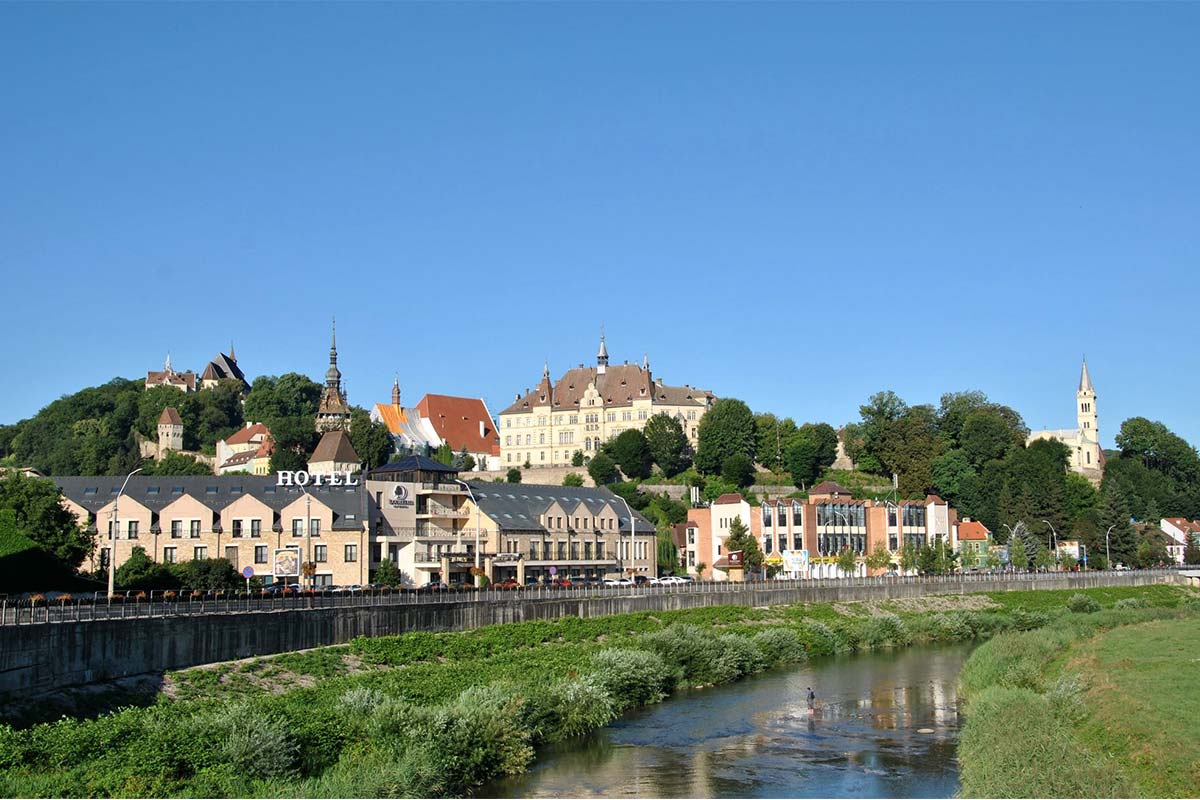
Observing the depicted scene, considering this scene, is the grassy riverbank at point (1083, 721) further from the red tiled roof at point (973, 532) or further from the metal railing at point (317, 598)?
the red tiled roof at point (973, 532)

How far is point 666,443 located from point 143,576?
9316 centimetres

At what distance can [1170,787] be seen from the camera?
1168 inches

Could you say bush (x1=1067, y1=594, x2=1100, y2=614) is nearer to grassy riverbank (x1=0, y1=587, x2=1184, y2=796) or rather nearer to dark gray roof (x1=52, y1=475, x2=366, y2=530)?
grassy riverbank (x1=0, y1=587, x2=1184, y2=796)

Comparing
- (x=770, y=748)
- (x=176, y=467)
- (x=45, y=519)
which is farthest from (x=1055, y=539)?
(x=45, y=519)

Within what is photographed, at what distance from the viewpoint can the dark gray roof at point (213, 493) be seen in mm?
83938

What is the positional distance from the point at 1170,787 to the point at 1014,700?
970cm

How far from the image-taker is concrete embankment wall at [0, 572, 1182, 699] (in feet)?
124

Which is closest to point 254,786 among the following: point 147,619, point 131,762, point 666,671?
point 131,762

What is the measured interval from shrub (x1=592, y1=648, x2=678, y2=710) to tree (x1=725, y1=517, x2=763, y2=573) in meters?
53.5

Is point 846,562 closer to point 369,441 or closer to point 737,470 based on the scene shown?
point 737,470

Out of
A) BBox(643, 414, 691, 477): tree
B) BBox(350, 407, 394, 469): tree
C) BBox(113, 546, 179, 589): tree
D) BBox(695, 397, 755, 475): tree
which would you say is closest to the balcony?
BBox(113, 546, 179, 589): tree

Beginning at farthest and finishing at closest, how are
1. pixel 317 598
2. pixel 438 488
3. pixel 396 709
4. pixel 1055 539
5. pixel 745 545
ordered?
1. pixel 1055 539
2. pixel 745 545
3. pixel 438 488
4. pixel 317 598
5. pixel 396 709

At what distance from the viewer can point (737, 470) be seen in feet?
495

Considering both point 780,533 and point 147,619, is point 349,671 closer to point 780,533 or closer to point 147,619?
point 147,619
